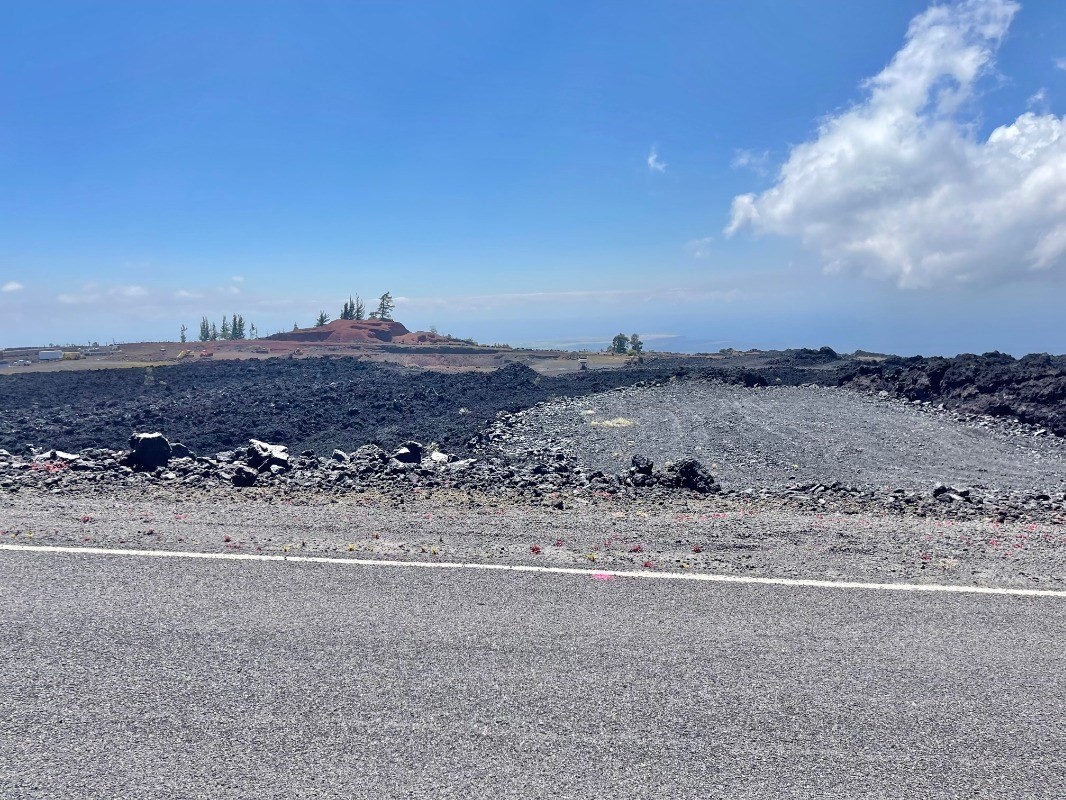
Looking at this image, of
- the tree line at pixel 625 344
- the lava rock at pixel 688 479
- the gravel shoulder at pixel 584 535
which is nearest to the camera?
the gravel shoulder at pixel 584 535

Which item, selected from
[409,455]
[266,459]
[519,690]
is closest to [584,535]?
[519,690]

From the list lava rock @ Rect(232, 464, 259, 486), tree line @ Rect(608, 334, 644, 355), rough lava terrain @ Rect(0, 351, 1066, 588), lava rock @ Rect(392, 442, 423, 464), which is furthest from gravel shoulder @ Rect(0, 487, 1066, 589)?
tree line @ Rect(608, 334, 644, 355)

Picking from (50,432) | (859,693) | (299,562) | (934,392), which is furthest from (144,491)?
(934,392)

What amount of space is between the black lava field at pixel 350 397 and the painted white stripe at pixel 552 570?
9.64 m

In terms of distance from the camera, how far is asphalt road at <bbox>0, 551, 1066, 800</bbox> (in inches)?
123

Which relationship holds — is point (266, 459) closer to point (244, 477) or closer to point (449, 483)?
point (244, 477)

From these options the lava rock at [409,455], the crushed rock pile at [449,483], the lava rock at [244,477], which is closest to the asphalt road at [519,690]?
the crushed rock pile at [449,483]

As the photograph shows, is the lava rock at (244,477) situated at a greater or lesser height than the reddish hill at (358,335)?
lesser

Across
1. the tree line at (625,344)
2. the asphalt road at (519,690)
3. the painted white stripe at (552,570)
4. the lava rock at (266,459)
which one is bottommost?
the asphalt road at (519,690)

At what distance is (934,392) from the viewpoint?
877 inches

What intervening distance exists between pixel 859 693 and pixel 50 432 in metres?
20.2

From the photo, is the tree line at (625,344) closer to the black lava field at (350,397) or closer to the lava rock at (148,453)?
the black lava field at (350,397)

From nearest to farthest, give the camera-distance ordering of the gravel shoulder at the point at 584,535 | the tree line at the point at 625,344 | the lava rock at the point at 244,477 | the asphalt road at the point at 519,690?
the asphalt road at the point at 519,690 → the gravel shoulder at the point at 584,535 → the lava rock at the point at 244,477 → the tree line at the point at 625,344

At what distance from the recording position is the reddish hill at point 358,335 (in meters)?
55.6
